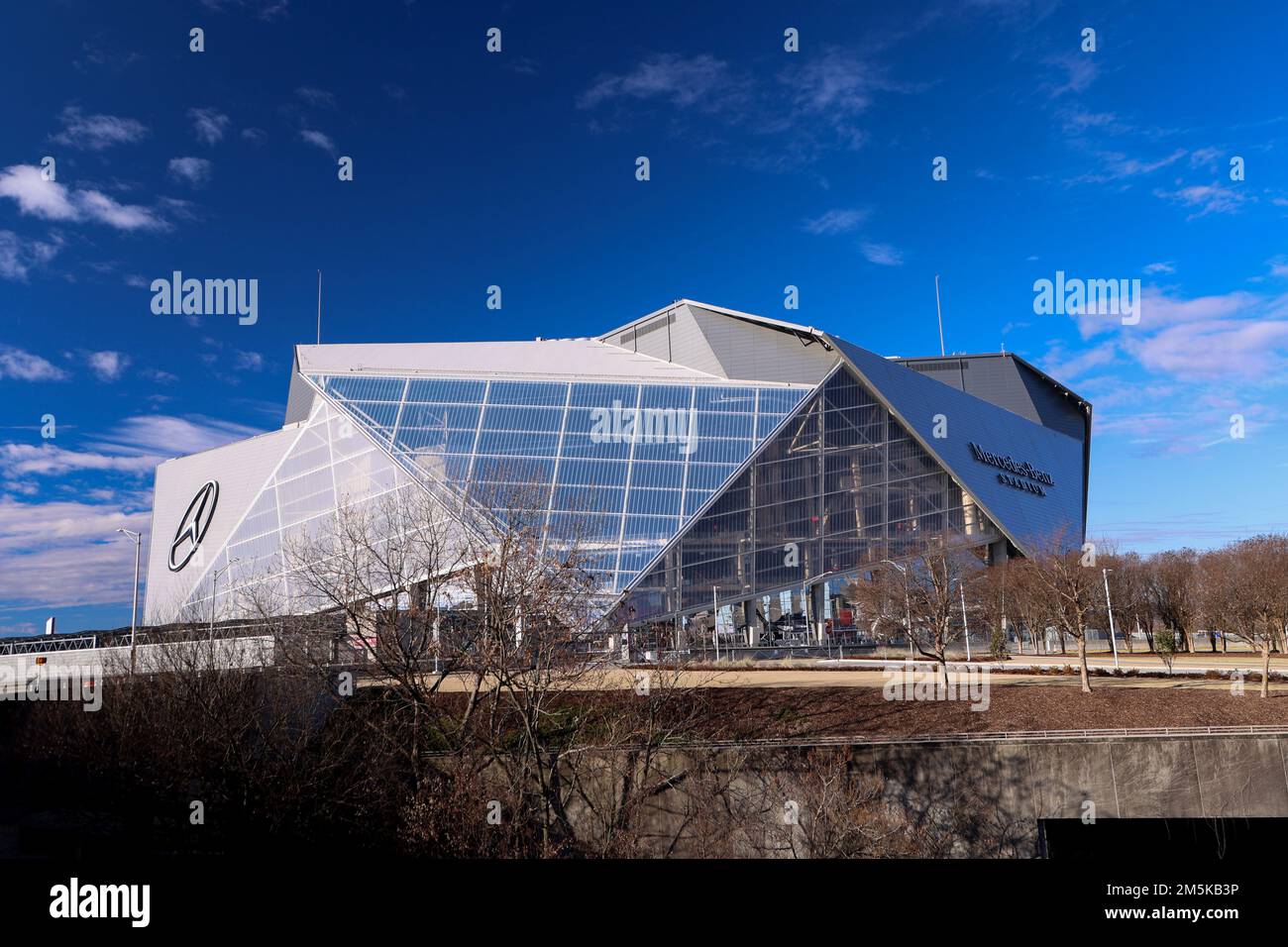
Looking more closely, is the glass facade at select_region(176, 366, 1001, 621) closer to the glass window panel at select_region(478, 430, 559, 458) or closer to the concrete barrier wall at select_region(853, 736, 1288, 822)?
the glass window panel at select_region(478, 430, 559, 458)

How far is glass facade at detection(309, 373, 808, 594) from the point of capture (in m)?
49.9

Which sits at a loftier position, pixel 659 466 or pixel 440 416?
pixel 440 416

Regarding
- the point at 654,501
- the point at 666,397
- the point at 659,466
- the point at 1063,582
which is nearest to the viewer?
the point at 1063,582

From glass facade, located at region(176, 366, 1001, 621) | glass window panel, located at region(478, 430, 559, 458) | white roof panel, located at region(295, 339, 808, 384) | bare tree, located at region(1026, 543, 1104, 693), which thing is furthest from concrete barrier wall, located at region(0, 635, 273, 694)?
bare tree, located at region(1026, 543, 1104, 693)

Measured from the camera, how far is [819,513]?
193 feet

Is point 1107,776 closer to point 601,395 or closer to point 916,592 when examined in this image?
point 916,592

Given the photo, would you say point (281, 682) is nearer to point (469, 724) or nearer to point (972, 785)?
point (469, 724)

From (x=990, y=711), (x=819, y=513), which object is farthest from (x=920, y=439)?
(x=990, y=711)

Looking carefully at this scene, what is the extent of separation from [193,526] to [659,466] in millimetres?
39180

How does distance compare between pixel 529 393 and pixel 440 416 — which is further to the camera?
pixel 529 393

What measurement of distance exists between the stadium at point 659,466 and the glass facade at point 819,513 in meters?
0.15

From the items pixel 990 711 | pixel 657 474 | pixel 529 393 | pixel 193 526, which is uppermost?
pixel 529 393

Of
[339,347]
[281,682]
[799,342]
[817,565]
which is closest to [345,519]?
[281,682]

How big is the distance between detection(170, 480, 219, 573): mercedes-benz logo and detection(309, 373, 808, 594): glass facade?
57.7ft
